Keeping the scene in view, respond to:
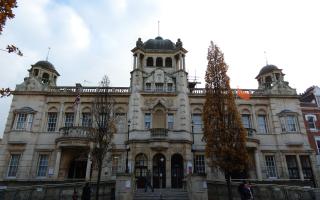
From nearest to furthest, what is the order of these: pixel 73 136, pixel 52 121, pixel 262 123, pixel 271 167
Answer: pixel 73 136, pixel 271 167, pixel 52 121, pixel 262 123

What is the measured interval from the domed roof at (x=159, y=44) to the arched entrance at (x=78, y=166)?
17121 mm

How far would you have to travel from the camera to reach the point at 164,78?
30812 millimetres

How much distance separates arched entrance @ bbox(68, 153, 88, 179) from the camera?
27922 millimetres

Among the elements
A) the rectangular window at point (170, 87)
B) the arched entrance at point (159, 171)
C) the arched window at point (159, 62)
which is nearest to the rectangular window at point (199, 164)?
the arched entrance at point (159, 171)

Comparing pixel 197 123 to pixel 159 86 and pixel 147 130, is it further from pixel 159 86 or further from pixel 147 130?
pixel 159 86

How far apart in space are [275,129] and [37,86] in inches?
1206

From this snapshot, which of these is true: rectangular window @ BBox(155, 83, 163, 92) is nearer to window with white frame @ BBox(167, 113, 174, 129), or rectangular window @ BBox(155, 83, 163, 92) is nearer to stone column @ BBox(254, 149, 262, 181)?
window with white frame @ BBox(167, 113, 174, 129)

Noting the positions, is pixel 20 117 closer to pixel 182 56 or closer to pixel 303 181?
pixel 182 56

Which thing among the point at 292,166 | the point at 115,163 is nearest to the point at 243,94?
the point at 292,166

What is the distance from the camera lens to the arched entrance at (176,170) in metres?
26.1

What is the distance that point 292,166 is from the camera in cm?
2820

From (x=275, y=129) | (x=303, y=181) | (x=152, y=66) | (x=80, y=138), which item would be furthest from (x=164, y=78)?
(x=303, y=181)

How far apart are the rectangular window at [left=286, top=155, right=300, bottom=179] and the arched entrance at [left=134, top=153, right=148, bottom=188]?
17.1 meters

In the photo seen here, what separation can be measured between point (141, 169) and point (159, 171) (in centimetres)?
205
